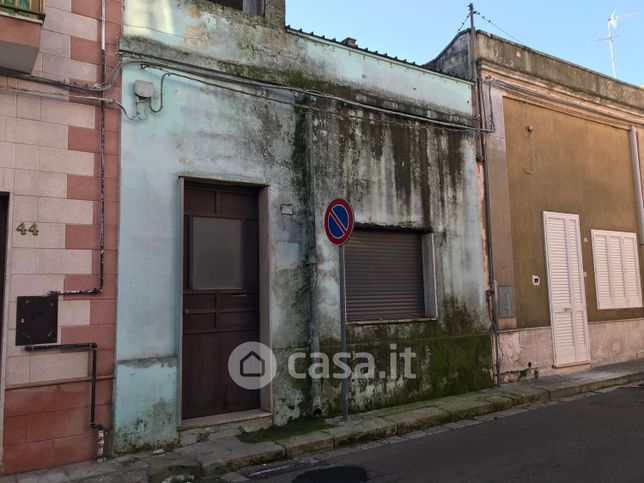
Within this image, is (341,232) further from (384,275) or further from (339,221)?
(384,275)

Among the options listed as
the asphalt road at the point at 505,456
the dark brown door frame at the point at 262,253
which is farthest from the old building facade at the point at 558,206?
the dark brown door frame at the point at 262,253

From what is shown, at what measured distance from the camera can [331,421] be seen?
719cm

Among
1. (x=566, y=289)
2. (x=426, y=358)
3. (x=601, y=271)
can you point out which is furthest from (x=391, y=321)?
(x=601, y=271)

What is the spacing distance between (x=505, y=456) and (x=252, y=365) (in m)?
3.39

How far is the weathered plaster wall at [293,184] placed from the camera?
624 centimetres

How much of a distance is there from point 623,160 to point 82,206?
12486 mm

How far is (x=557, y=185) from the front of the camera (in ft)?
36.7

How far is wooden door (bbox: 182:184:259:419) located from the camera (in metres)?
6.79

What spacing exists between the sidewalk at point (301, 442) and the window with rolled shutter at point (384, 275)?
1.54m

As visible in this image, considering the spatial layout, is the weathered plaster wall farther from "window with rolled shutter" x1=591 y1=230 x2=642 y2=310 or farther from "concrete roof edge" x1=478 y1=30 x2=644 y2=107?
"window with rolled shutter" x1=591 y1=230 x2=642 y2=310

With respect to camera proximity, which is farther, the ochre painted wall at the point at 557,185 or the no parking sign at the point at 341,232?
the ochre painted wall at the point at 557,185

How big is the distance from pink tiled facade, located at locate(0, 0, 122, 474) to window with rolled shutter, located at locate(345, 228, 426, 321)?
3679 mm

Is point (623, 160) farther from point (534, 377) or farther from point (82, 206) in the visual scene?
point (82, 206)

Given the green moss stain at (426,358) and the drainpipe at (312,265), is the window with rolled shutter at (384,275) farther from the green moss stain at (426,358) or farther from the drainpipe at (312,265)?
the drainpipe at (312,265)
